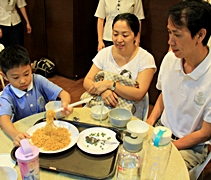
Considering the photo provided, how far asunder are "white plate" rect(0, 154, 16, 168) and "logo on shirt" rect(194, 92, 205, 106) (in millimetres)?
1056

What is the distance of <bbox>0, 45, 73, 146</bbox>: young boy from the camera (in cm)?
144

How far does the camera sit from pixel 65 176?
1056 mm

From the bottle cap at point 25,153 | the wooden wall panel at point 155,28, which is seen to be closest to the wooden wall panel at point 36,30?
the wooden wall panel at point 155,28

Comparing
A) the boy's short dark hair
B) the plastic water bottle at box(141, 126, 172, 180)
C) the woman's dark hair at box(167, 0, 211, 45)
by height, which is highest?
the woman's dark hair at box(167, 0, 211, 45)

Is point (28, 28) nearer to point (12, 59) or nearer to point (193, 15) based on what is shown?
point (12, 59)

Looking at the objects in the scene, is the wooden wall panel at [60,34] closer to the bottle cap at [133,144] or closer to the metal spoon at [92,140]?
the metal spoon at [92,140]

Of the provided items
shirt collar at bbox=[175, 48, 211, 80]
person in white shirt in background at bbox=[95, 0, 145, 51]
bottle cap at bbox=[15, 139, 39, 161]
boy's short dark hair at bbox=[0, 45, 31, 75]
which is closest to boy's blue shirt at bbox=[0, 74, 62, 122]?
boy's short dark hair at bbox=[0, 45, 31, 75]

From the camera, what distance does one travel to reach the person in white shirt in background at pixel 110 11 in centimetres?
277

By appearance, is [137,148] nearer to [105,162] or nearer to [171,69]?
[105,162]

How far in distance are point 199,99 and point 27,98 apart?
3.46ft

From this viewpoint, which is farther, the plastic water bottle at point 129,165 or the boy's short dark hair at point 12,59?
the boy's short dark hair at point 12,59

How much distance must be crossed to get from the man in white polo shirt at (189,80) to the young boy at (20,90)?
677 millimetres

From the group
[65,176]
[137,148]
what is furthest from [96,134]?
[137,148]

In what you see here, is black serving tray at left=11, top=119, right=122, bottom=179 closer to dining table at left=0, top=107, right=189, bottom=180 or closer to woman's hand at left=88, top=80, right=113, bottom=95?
dining table at left=0, top=107, right=189, bottom=180
